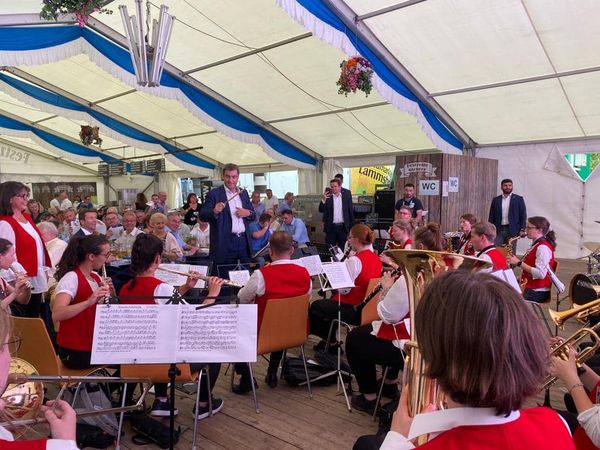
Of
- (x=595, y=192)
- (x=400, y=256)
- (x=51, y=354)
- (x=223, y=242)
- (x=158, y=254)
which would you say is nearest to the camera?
(x=400, y=256)

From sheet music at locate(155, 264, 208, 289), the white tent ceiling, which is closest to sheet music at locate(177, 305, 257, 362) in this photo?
sheet music at locate(155, 264, 208, 289)

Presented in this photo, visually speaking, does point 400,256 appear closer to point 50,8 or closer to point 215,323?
point 215,323

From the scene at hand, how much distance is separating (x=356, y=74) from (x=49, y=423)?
5.95 meters

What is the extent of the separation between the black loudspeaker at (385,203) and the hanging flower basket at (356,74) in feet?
10.7

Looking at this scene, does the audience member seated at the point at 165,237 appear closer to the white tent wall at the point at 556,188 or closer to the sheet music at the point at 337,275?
the sheet music at the point at 337,275

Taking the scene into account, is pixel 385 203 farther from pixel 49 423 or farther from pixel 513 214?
pixel 49 423

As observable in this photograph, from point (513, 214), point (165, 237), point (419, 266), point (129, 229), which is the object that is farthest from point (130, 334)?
point (513, 214)

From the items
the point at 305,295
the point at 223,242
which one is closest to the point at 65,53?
the point at 223,242

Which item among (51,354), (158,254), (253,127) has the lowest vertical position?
(51,354)

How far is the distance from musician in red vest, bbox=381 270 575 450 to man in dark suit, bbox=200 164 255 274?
373 centimetres

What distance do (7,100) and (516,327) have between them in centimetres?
1407

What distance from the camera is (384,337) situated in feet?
9.42

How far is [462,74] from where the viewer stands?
701 centimetres

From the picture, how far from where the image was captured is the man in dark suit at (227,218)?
466 cm
